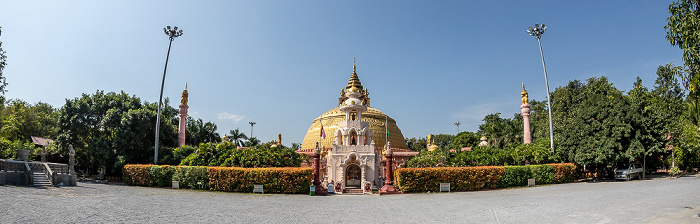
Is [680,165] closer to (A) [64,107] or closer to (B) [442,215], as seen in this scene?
(B) [442,215]

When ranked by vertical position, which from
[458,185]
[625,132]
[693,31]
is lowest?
[458,185]

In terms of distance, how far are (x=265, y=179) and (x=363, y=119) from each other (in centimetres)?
2248

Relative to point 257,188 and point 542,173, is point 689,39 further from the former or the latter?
point 257,188

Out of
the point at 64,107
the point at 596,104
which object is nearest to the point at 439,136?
the point at 596,104

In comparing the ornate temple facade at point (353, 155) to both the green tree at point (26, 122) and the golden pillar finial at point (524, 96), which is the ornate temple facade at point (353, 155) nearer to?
the golden pillar finial at point (524, 96)

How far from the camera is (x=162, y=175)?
86.8ft

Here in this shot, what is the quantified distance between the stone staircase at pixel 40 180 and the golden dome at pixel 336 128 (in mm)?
25556

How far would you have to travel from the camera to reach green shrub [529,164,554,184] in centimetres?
2612

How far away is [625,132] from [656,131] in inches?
98.9

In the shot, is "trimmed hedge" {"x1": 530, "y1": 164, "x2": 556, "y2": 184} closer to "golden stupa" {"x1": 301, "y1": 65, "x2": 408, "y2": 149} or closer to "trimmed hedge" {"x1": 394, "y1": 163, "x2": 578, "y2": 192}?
"trimmed hedge" {"x1": 394, "y1": 163, "x2": 578, "y2": 192}

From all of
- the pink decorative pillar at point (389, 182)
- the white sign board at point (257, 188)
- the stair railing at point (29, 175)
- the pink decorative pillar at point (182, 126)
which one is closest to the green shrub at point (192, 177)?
the white sign board at point (257, 188)

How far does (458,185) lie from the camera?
2419 centimetres

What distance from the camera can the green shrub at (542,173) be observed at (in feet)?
85.7

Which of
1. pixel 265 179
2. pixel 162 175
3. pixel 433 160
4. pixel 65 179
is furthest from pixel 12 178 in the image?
pixel 433 160
